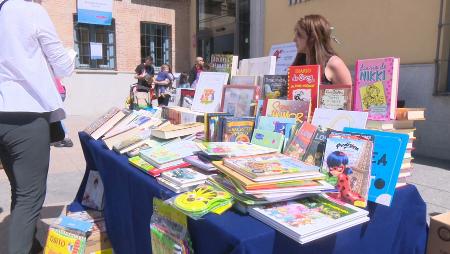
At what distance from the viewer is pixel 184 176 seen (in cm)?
141

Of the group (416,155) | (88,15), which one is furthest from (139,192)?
(88,15)

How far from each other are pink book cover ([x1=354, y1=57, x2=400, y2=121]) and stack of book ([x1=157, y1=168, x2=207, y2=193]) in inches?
31.2

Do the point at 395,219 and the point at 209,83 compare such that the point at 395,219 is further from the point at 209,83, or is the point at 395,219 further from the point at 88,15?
the point at 88,15

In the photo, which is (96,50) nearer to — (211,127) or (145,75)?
(145,75)

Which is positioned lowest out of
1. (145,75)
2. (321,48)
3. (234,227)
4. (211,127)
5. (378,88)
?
(234,227)

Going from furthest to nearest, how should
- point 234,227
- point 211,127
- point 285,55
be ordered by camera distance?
point 285,55, point 211,127, point 234,227

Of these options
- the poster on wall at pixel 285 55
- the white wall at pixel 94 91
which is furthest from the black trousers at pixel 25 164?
the white wall at pixel 94 91

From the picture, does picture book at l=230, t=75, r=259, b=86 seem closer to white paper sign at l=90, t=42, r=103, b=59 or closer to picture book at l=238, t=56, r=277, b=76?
picture book at l=238, t=56, r=277, b=76

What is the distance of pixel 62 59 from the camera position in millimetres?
1975

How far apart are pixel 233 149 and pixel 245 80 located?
770 mm

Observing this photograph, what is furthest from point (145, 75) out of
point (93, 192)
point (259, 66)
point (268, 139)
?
point (268, 139)

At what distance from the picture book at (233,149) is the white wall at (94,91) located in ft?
34.5

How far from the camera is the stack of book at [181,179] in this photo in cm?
133

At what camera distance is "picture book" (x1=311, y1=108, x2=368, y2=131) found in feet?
4.77
